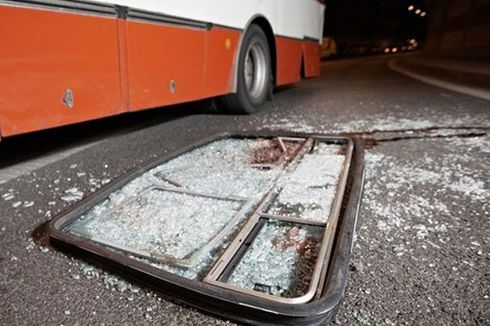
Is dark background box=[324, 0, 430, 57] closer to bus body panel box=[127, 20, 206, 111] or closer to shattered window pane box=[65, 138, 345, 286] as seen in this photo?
bus body panel box=[127, 20, 206, 111]

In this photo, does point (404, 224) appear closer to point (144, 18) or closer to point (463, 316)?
point (463, 316)

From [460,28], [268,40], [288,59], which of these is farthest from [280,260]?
[460,28]

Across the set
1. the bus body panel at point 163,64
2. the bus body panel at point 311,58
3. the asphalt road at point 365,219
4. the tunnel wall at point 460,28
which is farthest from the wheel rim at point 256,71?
the tunnel wall at point 460,28

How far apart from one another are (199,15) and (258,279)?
200 centimetres

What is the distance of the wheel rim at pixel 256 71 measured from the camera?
11.1ft

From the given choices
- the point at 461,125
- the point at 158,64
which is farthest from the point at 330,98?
the point at 158,64

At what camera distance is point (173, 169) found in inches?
69.9

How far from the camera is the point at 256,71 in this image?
138 inches

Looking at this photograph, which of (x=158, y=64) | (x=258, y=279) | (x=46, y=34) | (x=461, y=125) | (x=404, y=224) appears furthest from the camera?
(x=461, y=125)

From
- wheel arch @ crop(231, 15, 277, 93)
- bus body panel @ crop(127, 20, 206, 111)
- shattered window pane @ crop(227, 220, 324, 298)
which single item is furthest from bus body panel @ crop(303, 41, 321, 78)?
shattered window pane @ crop(227, 220, 324, 298)

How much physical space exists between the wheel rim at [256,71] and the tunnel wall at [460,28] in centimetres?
582

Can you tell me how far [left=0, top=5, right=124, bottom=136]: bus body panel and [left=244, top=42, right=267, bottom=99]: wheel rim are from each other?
1716 millimetres

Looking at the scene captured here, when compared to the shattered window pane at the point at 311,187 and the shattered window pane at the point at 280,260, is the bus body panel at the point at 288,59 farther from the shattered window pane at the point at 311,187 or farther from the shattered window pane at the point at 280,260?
the shattered window pane at the point at 280,260

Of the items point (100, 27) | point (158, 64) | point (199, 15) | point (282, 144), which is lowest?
point (282, 144)
